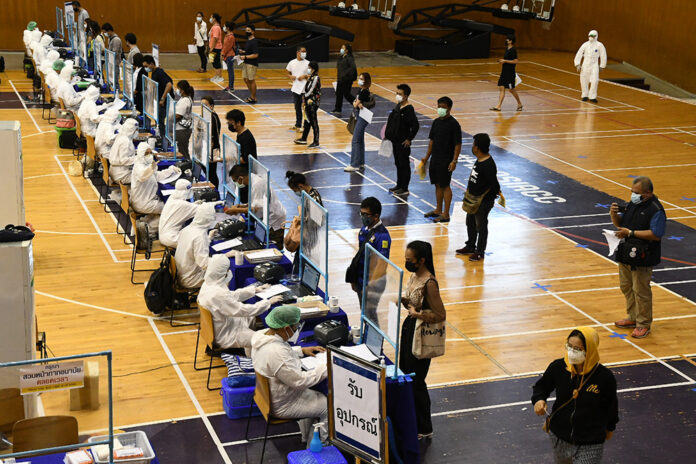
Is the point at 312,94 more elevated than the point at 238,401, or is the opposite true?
the point at 312,94

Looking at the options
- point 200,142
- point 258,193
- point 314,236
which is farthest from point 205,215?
point 200,142

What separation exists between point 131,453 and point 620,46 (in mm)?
28844

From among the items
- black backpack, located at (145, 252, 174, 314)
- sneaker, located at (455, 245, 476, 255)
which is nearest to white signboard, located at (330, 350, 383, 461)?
black backpack, located at (145, 252, 174, 314)

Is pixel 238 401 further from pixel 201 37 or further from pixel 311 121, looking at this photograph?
pixel 201 37

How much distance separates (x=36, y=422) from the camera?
6.14 m

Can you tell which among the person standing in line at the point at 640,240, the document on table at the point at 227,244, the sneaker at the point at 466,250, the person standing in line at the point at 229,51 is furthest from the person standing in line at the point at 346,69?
the person standing in line at the point at 640,240

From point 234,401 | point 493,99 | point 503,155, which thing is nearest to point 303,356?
point 234,401

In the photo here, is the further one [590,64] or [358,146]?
[590,64]

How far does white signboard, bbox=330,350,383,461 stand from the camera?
6043 mm

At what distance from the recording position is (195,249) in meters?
9.96

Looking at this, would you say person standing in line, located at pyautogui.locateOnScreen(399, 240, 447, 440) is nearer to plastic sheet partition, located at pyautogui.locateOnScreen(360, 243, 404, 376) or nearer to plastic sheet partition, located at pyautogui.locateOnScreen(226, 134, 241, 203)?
plastic sheet partition, located at pyautogui.locateOnScreen(360, 243, 404, 376)

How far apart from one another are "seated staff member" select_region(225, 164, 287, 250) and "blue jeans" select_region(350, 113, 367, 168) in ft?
17.7

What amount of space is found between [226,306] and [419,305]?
199cm

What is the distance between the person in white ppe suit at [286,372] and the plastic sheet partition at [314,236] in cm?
145
